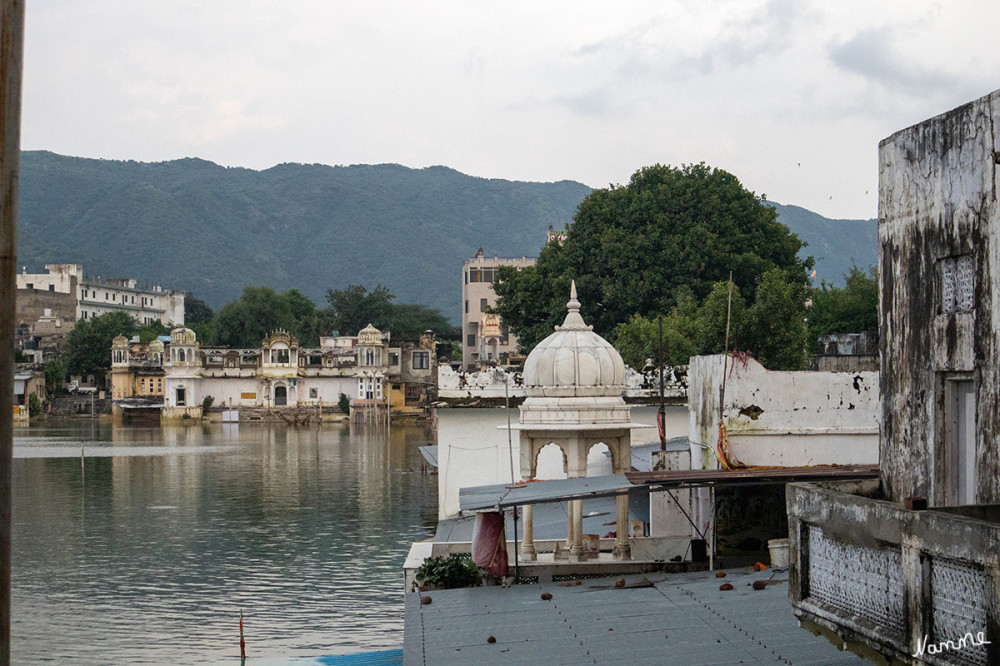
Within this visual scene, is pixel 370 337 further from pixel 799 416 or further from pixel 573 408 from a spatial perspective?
pixel 799 416

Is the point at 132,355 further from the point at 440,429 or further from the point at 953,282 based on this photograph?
the point at 953,282

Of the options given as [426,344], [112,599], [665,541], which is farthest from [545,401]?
[426,344]

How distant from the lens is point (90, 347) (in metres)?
112

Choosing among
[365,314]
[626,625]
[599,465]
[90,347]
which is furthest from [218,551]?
[365,314]

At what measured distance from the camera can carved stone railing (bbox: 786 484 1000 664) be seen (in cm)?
549

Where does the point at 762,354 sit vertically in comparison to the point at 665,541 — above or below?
above

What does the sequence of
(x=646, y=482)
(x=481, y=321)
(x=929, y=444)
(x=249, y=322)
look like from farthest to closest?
(x=249, y=322) → (x=481, y=321) → (x=646, y=482) → (x=929, y=444)

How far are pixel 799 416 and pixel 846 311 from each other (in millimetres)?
33205

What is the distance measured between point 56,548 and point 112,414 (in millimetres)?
82718

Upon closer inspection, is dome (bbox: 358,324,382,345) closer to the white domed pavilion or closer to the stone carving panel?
the white domed pavilion

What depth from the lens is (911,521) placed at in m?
6.05

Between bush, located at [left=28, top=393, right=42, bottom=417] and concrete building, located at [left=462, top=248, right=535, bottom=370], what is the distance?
3557 centimetres

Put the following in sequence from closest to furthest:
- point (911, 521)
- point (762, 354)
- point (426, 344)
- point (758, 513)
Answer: point (911, 521), point (758, 513), point (762, 354), point (426, 344)

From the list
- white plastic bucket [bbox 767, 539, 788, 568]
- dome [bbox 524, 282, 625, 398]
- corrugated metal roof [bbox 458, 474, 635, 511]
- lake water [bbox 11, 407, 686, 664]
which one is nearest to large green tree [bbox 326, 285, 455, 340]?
lake water [bbox 11, 407, 686, 664]
